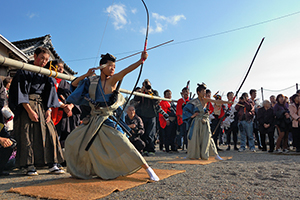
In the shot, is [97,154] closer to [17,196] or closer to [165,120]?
[17,196]

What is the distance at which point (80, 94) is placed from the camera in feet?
10.4

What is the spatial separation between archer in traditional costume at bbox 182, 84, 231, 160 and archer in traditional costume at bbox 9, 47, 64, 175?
3.22 meters

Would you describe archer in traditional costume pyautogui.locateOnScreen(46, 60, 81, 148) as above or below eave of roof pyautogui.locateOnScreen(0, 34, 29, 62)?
below

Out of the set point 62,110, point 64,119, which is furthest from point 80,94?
point 64,119

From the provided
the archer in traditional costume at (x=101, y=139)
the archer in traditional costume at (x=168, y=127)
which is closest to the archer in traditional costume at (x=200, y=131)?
the archer in traditional costume at (x=168, y=127)

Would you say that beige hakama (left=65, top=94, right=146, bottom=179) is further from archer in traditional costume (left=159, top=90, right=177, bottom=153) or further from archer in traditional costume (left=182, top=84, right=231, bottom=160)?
archer in traditional costume (left=159, top=90, right=177, bottom=153)

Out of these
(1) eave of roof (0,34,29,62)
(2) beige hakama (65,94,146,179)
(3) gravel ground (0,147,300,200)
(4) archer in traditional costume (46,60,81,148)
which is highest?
(1) eave of roof (0,34,29,62)

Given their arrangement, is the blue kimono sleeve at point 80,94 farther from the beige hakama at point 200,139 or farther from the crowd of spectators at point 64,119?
the beige hakama at point 200,139

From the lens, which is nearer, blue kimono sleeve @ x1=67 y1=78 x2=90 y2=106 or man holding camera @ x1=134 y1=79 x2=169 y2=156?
blue kimono sleeve @ x1=67 y1=78 x2=90 y2=106

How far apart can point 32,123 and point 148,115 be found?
3.80 metres

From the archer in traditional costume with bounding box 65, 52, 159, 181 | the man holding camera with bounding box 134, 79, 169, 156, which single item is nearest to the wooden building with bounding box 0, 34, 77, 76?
the man holding camera with bounding box 134, 79, 169, 156

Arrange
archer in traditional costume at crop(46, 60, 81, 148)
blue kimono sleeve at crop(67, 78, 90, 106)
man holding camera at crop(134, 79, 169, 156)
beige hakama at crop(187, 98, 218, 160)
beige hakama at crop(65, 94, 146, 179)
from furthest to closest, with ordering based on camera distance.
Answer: man holding camera at crop(134, 79, 169, 156)
beige hakama at crop(187, 98, 218, 160)
archer in traditional costume at crop(46, 60, 81, 148)
blue kimono sleeve at crop(67, 78, 90, 106)
beige hakama at crop(65, 94, 146, 179)

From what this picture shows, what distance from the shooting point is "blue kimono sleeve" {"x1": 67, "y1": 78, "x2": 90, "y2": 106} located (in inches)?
123

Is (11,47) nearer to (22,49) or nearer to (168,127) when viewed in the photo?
(22,49)
